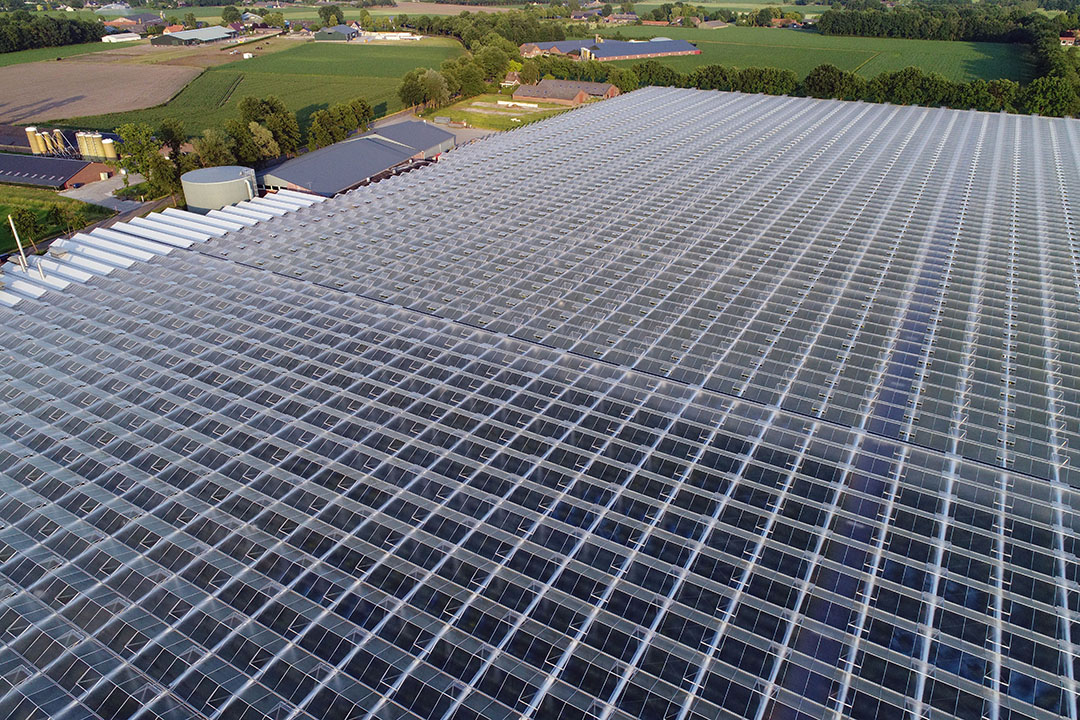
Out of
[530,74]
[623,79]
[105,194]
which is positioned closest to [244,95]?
[530,74]

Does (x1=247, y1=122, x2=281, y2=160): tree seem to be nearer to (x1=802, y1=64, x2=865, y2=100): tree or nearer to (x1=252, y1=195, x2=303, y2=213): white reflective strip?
(x1=252, y1=195, x2=303, y2=213): white reflective strip

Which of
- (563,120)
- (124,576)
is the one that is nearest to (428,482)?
(124,576)

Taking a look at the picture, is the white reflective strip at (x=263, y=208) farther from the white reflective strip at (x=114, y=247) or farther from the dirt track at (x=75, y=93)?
the dirt track at (x=75, y=93)

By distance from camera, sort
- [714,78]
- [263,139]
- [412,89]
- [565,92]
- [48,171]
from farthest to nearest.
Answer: [565,92] → [714,78] → [412,89] → [263,139] → [48,171]

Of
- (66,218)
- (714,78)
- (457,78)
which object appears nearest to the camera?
(66,218)

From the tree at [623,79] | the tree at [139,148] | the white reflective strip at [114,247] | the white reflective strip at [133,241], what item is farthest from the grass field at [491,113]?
the white reflective strip at [114,247]

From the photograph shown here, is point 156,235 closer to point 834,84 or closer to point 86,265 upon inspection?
point 86,265

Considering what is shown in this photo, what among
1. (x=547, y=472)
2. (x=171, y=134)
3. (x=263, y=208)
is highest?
(x=171, y=134)

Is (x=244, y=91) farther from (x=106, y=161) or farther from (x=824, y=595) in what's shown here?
(x=824, y=595)
